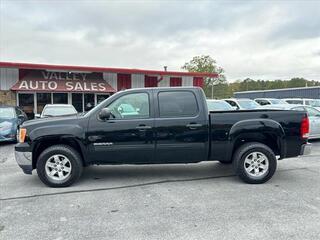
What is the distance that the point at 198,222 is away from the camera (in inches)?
146

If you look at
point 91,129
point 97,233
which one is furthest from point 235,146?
point 97,233

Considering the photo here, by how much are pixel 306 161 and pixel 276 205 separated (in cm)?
369

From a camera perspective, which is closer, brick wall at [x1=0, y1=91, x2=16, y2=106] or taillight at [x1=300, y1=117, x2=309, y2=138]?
taillight at [x1=300, y1=117, x2=309, y2=138]

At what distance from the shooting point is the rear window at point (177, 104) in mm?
5418

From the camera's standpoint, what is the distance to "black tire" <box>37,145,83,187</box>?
5.22m

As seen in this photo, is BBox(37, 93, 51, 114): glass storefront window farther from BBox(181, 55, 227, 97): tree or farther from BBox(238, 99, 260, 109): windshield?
BBox(181, 55, 227, 97): tree

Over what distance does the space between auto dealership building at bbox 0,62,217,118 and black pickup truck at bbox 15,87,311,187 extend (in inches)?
472

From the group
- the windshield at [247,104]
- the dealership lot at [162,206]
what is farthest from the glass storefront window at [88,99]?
the dealership lot at [162,206]

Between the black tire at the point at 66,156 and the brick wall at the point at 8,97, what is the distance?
12611 millimetres

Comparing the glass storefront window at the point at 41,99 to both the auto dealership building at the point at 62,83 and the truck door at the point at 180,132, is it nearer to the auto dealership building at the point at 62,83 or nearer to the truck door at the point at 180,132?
the auto dealership building at the point at 62,83

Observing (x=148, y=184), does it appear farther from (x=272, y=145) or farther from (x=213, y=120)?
(x=272, y=145)

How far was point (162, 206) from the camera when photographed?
4.29m

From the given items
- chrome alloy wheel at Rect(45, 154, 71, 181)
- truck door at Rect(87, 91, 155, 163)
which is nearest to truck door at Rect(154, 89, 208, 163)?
truck door at Rect(87, 91, 155, 163)

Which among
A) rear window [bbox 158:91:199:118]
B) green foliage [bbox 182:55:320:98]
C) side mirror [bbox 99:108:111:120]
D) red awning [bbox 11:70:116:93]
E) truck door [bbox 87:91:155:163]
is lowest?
truck door [bbox 87:91:155:163]
